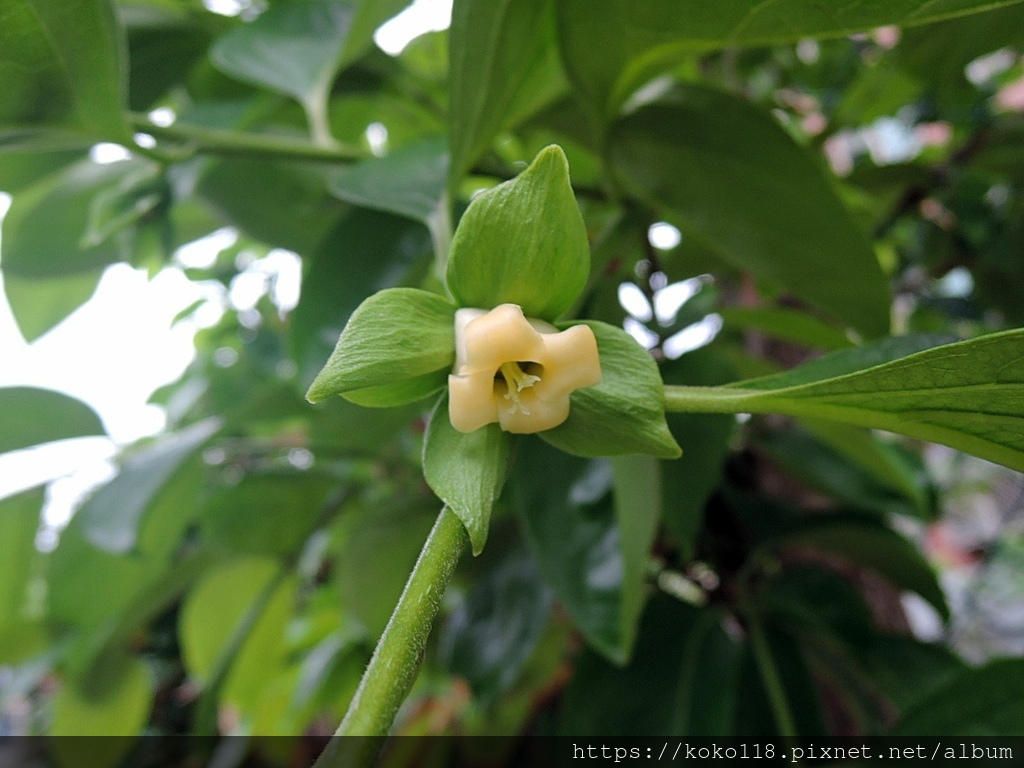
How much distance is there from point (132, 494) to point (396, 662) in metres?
0.29

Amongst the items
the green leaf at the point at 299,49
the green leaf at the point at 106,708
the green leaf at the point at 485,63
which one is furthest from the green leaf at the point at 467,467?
the green leaf at the point at 106,708

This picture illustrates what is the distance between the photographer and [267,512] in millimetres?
482

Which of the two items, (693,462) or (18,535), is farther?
(18,535)

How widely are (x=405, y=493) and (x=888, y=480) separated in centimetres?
31

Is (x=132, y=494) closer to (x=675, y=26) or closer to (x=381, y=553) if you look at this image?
(x=381, y=553)

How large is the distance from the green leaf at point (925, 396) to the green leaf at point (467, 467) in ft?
0.14

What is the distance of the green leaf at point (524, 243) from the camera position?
16 centimetres

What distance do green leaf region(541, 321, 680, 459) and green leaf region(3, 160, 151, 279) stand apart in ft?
Result: 1.04

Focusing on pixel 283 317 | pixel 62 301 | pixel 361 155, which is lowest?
pixel 283 317

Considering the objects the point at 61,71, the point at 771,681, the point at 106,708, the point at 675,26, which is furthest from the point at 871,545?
the point at 106,708

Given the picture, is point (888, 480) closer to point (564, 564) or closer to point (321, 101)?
point (564, 564)

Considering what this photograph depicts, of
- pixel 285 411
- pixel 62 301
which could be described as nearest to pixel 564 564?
pixel 285 411

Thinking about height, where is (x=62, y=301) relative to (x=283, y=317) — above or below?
above

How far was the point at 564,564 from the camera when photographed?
1.01 ft
